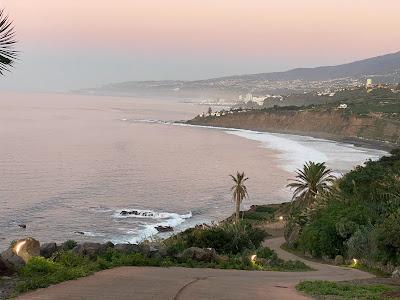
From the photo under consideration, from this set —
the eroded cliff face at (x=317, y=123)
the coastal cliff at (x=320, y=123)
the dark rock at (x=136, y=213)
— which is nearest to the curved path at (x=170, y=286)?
the dark rock at (x=136, y=213)

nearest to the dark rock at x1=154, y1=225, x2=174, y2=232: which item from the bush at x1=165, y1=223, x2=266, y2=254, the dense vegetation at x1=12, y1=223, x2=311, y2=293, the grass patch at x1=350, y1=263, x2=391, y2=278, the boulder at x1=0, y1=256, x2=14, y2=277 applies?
the dense vegetation at x1=12, y1=223, x2=311, y2=293

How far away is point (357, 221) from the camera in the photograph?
2700 cm

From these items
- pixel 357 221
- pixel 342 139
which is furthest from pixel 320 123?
pixel 357 221

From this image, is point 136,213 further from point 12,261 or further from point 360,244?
point 12,261

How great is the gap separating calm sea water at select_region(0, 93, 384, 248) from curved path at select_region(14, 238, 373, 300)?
25.4 metres

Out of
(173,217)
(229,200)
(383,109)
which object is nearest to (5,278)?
(173,217)

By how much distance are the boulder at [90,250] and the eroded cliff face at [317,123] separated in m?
116

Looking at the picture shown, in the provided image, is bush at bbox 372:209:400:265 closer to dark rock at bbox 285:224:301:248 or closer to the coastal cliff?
dark rock at bbox 285:224:301:248

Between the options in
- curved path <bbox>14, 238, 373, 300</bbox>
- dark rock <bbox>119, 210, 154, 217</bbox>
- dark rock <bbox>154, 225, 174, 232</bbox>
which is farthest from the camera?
dark rock <bbox>119, 210, 154, 217</bbox>

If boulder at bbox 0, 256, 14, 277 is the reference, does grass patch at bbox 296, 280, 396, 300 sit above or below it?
below

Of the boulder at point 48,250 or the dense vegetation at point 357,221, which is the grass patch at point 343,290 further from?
the dense vegetation at point 357,221

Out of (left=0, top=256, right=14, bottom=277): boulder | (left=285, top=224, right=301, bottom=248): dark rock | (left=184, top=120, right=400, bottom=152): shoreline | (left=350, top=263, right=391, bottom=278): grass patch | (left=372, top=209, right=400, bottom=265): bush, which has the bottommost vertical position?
(left=184, top=120, right=400, bottom=152): shoreline

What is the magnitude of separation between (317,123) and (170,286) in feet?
488

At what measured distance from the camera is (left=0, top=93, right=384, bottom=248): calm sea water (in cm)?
4513
